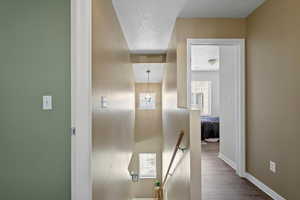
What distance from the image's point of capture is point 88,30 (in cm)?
148

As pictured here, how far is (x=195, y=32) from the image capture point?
3438mm

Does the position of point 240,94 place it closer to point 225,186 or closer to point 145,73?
point 225,186

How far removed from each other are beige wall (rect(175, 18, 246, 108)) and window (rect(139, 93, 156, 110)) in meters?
4.16

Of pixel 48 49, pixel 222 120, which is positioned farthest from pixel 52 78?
pixel 222 120

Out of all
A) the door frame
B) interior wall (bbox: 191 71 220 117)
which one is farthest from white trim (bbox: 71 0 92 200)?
interior wall (bbox: 191 71 220 117)

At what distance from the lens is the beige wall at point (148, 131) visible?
7.53 m

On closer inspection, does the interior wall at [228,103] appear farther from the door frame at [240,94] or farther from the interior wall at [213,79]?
the interior wall at [213,79]

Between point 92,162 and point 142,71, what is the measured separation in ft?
16.5

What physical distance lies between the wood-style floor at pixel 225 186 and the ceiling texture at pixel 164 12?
7.96 feet

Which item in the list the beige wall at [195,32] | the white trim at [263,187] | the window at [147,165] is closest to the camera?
the white trim at [263,187]

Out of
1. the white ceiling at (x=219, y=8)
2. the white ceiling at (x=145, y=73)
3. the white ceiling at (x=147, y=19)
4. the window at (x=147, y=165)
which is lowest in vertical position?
the window at (x=147, y=165)

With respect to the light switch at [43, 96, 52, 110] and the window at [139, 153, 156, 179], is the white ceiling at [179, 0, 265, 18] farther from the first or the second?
the window at [139, 153, 156, 179]

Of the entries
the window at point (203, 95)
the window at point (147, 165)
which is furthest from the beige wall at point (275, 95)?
the window at point (203, 95)

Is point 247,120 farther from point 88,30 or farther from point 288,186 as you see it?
point 88,30
